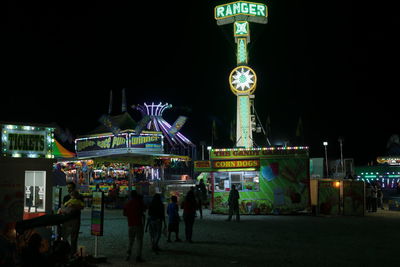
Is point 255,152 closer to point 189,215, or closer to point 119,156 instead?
point 189,215

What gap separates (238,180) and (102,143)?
541 inches

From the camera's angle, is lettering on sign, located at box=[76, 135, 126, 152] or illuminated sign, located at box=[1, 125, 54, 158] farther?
lettering on sign, located at box=[76, 135, 126, 152]

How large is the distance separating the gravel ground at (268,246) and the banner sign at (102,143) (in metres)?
16.1

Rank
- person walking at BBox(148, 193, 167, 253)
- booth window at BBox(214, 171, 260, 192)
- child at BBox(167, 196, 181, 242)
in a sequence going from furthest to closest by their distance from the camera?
booth window at BBox(214, 171, 260, 192)
child at BBox(167, 196, 181, 242)
person walking at BBox(148, 193, 167, 253)

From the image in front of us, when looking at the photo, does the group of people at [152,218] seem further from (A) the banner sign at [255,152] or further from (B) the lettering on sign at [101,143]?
(B) the lettering on sign at [101,143]

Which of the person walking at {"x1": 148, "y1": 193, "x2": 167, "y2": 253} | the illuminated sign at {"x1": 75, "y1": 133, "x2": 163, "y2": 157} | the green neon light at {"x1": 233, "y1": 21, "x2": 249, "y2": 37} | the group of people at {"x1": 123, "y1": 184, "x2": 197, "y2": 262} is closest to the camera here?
the group of people at {"x1": 123, "y1": 184, "x2": 197, "y2": 262}

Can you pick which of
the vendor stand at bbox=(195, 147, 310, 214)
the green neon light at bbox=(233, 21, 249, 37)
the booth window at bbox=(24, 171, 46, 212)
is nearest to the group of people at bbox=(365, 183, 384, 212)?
the vendor stand at bbox=(195, 147, 310, 214)

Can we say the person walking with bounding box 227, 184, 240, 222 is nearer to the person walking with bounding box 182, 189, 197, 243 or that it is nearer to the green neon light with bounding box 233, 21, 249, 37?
the person walking with bounding box 182, 189, 197, 243

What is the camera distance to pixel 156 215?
12945 mm

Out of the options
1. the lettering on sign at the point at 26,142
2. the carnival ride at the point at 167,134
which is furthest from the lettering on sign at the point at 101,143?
the lettering on sign at the point at 26,142

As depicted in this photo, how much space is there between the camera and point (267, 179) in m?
25.9

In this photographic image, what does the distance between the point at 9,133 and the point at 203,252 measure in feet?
18.6

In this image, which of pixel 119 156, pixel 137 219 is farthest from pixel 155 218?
pixel 119 156

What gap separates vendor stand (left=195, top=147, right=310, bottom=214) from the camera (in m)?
25.7
